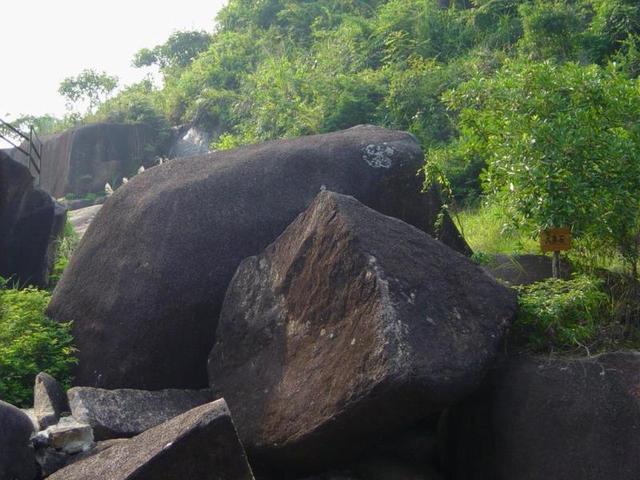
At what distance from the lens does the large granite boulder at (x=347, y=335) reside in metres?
5.32

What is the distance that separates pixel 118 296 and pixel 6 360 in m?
0.94

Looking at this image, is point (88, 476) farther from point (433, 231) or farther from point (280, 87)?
point (280, 87)

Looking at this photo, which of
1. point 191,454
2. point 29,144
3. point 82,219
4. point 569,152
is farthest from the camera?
point 29,144

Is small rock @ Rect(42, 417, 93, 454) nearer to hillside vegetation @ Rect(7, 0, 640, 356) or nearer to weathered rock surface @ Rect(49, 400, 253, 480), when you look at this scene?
weathered rock surface @ Rect(49, 400, 253, 480)

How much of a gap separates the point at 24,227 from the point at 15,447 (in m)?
5.84

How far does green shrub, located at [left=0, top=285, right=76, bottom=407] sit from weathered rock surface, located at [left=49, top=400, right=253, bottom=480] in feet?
7.52

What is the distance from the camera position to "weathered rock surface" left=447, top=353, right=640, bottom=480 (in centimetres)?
538

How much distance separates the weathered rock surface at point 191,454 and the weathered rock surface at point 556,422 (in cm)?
170

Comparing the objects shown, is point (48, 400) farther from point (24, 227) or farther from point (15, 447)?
point (24, 227)

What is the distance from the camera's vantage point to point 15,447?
210 inches

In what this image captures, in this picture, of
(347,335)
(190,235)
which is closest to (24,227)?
(190,235)

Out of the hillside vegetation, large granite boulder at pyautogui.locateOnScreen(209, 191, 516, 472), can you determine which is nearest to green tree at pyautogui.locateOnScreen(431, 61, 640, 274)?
the hillside vegetation

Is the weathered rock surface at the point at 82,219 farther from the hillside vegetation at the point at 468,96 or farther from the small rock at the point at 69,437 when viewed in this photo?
the small rock at the point at 69,437

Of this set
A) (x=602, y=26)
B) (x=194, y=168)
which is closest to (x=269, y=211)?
(x=194, y=168)
